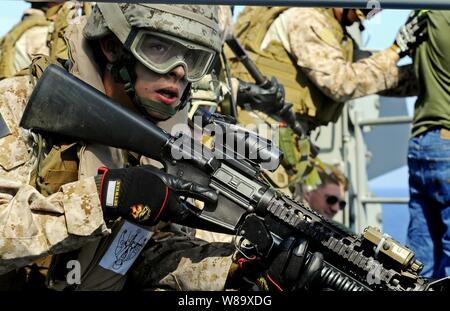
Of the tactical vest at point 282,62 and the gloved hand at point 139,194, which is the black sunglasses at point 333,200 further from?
the gloved hand at point 139,194

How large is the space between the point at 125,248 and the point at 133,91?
22.5 inches

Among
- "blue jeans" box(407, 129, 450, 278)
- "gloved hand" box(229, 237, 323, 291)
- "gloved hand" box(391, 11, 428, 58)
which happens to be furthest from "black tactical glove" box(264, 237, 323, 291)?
"gloved hand" box(391, 11, 428, 58)

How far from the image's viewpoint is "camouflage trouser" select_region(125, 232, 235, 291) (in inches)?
138

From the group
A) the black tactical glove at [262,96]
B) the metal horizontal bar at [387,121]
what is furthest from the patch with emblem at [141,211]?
the metal horizontal bar at [387,121]

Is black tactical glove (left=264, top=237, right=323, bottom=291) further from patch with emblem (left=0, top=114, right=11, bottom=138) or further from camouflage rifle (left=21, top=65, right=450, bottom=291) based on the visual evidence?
patch with emblem (left=0, top=114, right=11, bottom=138)

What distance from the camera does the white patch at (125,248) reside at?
136 inches

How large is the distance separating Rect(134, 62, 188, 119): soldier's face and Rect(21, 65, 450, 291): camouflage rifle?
0.22m

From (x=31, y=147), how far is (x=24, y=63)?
2488mm

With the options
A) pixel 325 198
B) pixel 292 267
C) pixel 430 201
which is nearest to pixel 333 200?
pixel 325 198

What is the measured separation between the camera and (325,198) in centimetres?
697
